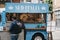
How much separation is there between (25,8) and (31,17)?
710 mm

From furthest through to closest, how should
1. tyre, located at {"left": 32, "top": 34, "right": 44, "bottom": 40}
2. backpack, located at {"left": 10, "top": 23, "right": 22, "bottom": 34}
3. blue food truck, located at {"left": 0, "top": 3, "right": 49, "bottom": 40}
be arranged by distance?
tyre, located at {"left": 32, "top": 34, "right": 44, "bottom": 40} < blue food truck, located at {"left": 0, "top": 3, "right": 49, "bottom": 40} < backpack, located at {"left": 10, "top": 23, "right": 22, "bottom": 34}

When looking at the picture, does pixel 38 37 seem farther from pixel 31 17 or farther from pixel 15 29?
pixel 15 29

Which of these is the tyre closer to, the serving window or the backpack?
the serving window

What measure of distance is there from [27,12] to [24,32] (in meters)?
1.37

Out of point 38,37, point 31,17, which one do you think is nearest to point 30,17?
Answer: point 31,17

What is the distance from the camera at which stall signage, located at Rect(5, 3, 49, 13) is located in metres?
17.5

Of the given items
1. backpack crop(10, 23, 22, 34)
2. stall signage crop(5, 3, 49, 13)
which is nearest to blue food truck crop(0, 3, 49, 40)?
stall signage crop(5, 3, 49, 13)

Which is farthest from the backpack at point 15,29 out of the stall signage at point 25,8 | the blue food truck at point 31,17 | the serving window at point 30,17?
the stall signage at point 25,8

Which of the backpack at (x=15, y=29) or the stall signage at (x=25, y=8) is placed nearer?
the backpack at (x=15, y=29)

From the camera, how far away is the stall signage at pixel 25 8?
57.4ft

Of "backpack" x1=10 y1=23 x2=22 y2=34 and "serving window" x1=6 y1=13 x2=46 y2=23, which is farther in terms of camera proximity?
"serving window" x1=6 y1=13 x2=46 y2=23

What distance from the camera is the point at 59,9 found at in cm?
3039

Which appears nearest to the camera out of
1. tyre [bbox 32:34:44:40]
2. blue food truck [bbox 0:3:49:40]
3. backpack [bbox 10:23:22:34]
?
backpack [bbox 10:23:22:34]

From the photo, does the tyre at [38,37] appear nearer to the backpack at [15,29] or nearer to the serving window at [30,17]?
the serving window at [30,17]
